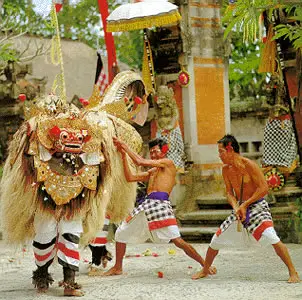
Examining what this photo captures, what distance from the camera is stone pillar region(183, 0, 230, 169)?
1314cm

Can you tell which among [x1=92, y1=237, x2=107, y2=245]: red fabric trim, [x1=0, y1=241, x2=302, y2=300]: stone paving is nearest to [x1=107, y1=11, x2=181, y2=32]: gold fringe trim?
[x1=0, y1=241, x2=302, y2=300]: stone paving

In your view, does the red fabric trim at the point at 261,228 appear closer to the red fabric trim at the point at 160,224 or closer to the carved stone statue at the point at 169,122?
the red fabric trim at the point at 160,224

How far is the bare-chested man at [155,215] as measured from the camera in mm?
7980

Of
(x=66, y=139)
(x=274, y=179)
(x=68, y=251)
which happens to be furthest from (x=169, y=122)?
(x=68, y=251)

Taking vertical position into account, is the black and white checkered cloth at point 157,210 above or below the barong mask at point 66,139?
below

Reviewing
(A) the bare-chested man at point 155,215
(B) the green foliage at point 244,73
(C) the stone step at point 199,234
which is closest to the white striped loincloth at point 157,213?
(A) the bare-chested man at point 155,215

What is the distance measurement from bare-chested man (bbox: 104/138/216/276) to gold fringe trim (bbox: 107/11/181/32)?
408cm

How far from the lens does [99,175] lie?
292 inches

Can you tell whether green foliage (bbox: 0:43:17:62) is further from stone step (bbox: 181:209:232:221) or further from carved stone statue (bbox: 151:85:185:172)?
stone step (bbox: 181:209:232:221)

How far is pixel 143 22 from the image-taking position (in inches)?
471

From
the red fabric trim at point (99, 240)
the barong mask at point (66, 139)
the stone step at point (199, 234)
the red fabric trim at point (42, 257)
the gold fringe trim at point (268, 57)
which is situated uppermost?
the gold fringe trim at point (268, 57)

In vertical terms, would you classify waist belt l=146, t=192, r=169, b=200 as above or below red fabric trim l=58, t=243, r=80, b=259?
above

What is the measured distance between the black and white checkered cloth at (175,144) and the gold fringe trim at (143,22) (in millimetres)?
1826

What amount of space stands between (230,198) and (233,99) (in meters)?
10.8
